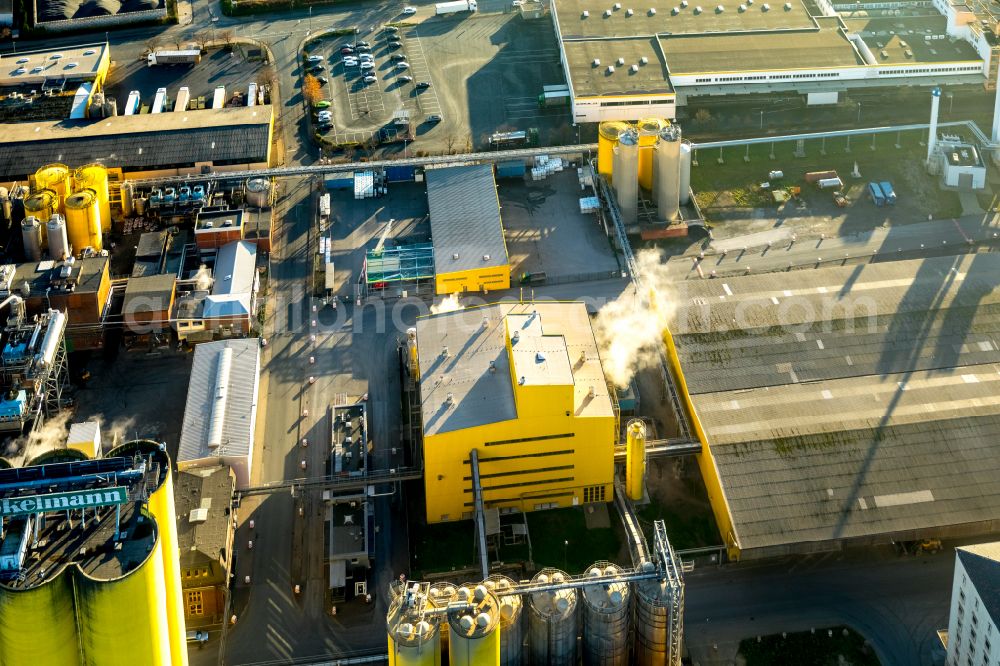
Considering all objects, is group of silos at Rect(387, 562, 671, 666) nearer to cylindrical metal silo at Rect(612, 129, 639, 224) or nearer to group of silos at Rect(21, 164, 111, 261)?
cylindrical metal silo at Rect(612, 129, 639, 224)

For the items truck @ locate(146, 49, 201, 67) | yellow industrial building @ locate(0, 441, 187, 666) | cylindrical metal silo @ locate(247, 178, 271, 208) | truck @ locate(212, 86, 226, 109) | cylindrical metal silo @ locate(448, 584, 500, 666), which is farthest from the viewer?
truck @ locate(146, 49, 201, 67)

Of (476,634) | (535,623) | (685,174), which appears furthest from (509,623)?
(685,174)

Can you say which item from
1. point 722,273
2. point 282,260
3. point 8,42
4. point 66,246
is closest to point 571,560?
point 722,273

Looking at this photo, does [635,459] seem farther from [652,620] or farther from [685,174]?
[685,174]

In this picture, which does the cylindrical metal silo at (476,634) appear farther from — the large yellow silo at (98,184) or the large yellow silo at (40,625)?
the large yellow silo at (98,184)

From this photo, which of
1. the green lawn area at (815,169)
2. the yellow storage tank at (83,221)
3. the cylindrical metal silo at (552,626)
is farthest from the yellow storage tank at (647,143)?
the cylindrical metal silo at (552,626)

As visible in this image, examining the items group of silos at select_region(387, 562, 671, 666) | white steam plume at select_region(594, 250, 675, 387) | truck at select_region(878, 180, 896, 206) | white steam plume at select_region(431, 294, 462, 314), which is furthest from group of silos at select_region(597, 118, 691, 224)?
group of silos at select_region(387, 562, 671, 666)
